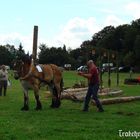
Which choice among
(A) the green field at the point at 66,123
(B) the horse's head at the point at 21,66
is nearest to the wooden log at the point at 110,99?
(A) the green field at the point at 66,123

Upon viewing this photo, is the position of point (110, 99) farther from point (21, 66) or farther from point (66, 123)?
point (66, 123)

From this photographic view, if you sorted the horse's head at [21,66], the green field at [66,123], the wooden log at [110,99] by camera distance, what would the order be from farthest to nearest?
the wooden log at [110,99] → the horse's head at [21,66] → the green field at [66,123]

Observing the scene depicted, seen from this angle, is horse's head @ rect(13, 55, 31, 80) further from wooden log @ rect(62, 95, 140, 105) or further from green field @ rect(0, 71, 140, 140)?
wooden log @ rect(62, 95, 140, 105)

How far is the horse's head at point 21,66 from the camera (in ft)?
61.7

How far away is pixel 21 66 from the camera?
746 inches

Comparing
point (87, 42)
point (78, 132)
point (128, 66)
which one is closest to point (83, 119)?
point (78, 132)

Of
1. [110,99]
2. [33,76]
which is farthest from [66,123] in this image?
[110,99]

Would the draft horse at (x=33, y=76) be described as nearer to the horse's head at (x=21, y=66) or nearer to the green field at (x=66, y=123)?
the horse's head at (x=21, y=66)

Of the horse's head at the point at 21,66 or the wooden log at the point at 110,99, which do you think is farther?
the wooden log at the point at 110,99

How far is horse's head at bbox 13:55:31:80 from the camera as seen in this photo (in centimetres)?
1880

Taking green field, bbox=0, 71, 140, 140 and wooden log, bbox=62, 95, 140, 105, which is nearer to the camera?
green field, bbox=0, 71, 140, 140

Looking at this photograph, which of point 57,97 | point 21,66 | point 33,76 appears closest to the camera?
point 21,66

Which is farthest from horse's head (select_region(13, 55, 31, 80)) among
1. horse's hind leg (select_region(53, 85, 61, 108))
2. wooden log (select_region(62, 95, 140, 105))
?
wooden log (select_region(62, 95, 140, 105))

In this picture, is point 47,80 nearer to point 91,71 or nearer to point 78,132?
point 91,71
